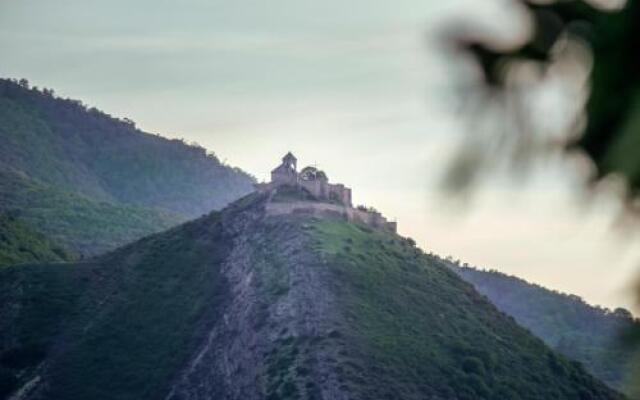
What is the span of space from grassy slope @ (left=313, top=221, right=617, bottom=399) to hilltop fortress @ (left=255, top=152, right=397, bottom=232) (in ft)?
4.47

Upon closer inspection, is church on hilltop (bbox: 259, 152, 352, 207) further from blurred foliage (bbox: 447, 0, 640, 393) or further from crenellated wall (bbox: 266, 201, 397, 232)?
blurred foliage (bbox: 447, 0, 640, 393)

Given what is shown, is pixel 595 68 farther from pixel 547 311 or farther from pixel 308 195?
pixel 547 311

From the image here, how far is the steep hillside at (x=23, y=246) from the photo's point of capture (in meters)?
115

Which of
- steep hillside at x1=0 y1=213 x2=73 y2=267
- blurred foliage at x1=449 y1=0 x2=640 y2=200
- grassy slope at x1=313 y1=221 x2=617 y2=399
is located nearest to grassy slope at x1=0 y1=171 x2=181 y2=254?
steep hillside at x1=0 y1=213 x2=73 y2=267

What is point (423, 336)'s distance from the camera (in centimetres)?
8481

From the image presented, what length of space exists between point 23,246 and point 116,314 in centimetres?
2391

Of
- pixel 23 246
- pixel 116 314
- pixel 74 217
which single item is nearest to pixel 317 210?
pixel 116 314

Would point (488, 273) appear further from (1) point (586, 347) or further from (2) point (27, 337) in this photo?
(2) point (27, 337)

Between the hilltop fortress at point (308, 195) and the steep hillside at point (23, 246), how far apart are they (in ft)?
80.6

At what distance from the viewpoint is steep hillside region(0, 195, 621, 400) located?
81.0 metres

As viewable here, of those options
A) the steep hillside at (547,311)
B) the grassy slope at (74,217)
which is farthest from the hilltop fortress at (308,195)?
the grassy slope at (74,217)

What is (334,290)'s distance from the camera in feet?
284

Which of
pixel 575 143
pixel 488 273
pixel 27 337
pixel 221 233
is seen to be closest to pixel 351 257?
pixel 221 233

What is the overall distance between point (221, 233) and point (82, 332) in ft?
34.4
